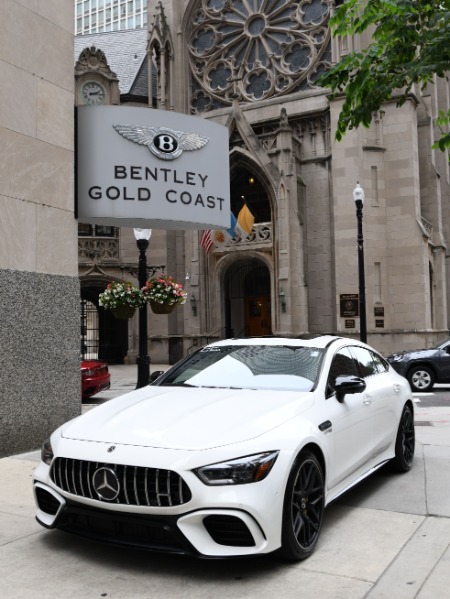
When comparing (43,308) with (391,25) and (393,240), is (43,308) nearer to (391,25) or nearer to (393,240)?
(391,25)

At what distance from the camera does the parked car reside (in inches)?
635

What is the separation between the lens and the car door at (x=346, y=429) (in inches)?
198

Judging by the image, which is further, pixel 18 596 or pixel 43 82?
pixel 43 82

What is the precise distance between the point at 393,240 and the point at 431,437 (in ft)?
64.1

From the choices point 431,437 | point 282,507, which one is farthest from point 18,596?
point 431,437

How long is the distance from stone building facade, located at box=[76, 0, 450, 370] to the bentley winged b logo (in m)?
17.9

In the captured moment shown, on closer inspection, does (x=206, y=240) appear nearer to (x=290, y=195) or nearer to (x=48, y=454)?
(x=290, y=195)

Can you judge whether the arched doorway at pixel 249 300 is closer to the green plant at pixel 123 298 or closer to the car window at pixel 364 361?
the green plant at pixel 123 298

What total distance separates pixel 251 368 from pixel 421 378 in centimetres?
1176

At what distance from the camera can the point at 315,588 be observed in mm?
3850

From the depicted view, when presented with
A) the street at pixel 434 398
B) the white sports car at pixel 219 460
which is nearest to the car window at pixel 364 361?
the white sports car at pixel 219 460

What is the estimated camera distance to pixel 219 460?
398 cm

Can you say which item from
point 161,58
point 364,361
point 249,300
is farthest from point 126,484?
point 161,58

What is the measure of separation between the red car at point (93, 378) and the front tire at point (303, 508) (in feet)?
38.4
